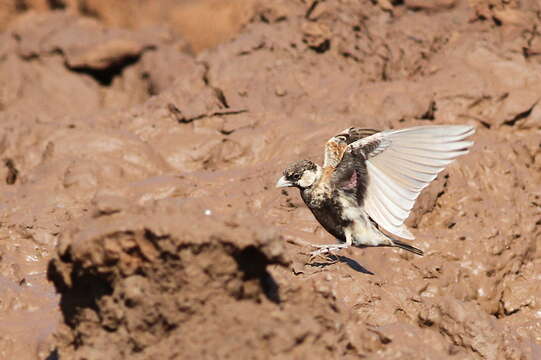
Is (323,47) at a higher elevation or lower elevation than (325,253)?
higher

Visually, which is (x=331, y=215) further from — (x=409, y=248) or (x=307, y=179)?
(x=409, y=248)

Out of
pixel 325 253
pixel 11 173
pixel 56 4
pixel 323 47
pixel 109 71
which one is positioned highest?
pixel 323 47

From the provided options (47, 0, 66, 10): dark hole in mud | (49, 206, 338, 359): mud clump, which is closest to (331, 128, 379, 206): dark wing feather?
(49, 206, 338, 359): mud clump

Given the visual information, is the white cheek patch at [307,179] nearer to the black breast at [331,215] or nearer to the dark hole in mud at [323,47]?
the black breast at [331,215]

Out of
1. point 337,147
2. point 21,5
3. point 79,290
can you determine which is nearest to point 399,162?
point 337,147

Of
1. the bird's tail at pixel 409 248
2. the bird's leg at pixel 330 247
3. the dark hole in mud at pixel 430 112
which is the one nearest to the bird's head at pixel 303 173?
the bird's leg at pixel 330 247

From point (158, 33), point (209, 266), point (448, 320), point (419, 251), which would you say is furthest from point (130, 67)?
point (209, 266)

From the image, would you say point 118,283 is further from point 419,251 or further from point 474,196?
point 474,196

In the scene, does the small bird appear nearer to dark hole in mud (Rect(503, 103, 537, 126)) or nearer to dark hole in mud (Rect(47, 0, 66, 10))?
dark hole in mud (Rect(503, 103, 537, 126))
